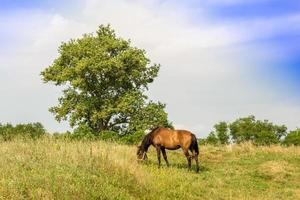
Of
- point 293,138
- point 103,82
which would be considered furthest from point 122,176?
point 293,138

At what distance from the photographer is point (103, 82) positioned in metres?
43.8

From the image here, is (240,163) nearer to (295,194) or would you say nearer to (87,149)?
(295,194)

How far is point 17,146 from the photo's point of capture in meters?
18.0

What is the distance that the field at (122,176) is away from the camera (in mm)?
13305

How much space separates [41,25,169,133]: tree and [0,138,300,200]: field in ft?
56.4

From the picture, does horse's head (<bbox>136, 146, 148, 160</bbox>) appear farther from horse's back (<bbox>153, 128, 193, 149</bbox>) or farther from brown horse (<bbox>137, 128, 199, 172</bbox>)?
horse's back (<bbox>153, 128, 193, 149</bbox>)

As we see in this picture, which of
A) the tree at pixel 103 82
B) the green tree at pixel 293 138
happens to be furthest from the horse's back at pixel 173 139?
Result: the green tree at pixel 293 138

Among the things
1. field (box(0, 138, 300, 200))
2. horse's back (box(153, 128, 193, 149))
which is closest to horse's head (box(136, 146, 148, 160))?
field (box(0, 138, 300, 200))

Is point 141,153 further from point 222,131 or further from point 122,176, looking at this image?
point 222,131

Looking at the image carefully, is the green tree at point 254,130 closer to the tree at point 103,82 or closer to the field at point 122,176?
the tree at point 103,82

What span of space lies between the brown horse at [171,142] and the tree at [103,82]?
61.8 feet

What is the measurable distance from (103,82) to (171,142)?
72.0 ft

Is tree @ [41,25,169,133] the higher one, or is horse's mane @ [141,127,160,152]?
tree @ [41,25,169,133]

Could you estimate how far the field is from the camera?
1330 centimetres
